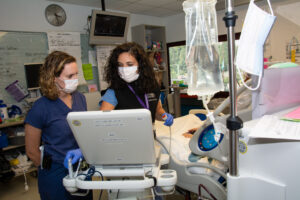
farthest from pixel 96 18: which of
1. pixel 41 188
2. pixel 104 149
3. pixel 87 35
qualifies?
pixel 104 149

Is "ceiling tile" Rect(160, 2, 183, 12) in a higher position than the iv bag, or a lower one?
higher

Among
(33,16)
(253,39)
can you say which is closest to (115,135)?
(253,39)

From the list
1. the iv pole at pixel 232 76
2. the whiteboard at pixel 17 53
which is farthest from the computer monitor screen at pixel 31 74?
the iv pole at pixel 232 76

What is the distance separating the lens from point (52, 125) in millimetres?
1322

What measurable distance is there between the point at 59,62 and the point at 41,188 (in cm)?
80

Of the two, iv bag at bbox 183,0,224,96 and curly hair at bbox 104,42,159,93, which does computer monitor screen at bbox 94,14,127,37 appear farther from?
iv bag at bbox 183,0,224,96

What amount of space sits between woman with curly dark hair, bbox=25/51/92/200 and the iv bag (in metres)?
0.88

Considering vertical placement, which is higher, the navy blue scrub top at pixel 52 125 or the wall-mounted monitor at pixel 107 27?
the wall-mounted monitor at pixel 107 27

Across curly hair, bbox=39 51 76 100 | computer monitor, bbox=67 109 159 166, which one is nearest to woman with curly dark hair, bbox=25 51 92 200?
curly hair, bbox=39 51 76 100

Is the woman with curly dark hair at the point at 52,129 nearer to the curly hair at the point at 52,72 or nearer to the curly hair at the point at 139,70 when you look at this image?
the curly hair at the point at 52,72

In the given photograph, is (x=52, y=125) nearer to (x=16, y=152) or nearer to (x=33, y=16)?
(x=16, y=152)

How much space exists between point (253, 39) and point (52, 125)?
118cm

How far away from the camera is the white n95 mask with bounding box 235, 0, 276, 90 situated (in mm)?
589

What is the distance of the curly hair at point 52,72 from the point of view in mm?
1315
